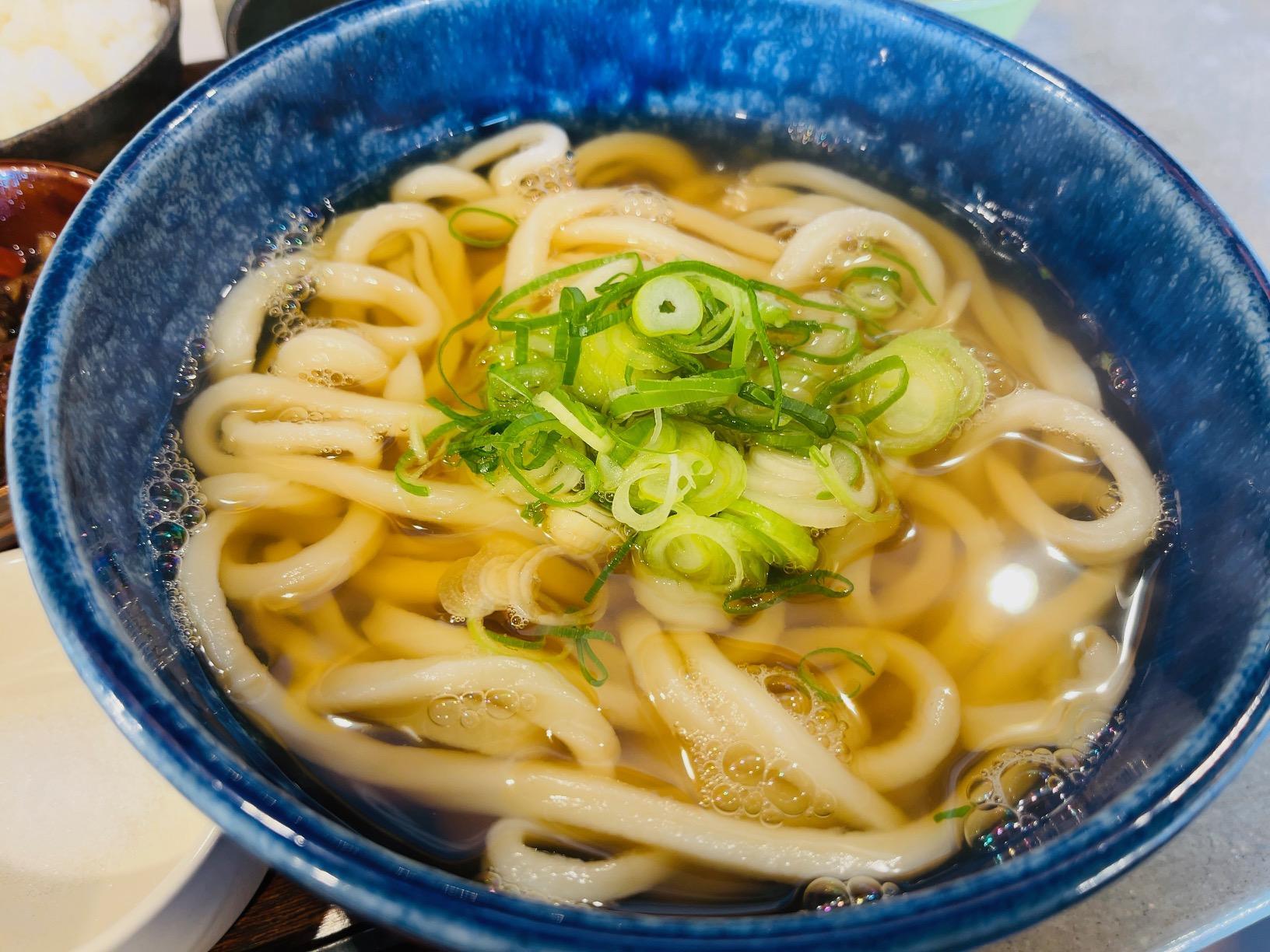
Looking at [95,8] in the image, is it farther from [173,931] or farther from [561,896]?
[561,896]

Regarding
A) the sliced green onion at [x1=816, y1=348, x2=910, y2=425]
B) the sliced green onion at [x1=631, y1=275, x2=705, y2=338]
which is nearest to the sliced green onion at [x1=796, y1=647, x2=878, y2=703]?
the sliced green onion at [x1=816, y1=348, x2=910, y2=425]

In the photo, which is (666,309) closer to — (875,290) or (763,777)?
(875,290)

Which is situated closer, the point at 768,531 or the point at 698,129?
the point at 768,531

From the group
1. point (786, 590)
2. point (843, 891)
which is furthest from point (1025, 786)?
point (786, 590)

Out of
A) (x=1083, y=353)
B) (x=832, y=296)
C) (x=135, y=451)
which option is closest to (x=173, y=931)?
(x=135, y=451)

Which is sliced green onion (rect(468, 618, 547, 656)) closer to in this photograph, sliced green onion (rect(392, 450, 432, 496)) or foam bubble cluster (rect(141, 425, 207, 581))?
sliced green onion (rect(392, 450, 432, 496))

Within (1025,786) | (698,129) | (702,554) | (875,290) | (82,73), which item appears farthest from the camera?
(82,73)
